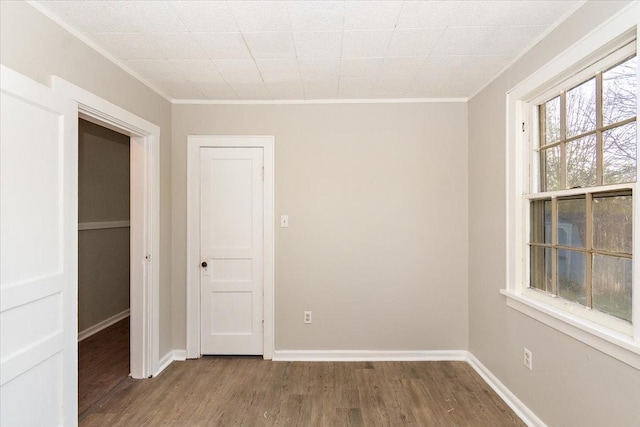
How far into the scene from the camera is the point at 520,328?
7.86 feet

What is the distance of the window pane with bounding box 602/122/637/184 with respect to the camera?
1599 millimetres

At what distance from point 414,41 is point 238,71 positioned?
51.2 inches

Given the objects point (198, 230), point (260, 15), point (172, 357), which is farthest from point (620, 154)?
point (172, 357)

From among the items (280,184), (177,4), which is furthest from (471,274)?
(177,4)

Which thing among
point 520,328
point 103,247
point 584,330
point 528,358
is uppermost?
point 103,247

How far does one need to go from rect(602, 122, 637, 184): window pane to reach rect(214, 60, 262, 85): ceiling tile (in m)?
2.20

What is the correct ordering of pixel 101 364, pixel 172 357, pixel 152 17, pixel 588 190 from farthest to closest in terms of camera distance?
pixel 172 357 → pixel 101 364 → pixel 152 17 → pixel 588 190

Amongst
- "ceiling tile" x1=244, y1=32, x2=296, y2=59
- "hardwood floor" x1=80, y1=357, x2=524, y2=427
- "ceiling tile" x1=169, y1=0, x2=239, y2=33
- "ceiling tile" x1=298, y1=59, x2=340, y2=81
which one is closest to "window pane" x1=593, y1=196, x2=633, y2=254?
"hardwood floor" x1=80, y1=357, x2=524, y2=427

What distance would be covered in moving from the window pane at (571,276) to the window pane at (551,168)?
42 cm

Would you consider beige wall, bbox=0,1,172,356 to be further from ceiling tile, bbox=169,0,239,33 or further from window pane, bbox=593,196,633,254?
window pane, bbox=593,196,633,254

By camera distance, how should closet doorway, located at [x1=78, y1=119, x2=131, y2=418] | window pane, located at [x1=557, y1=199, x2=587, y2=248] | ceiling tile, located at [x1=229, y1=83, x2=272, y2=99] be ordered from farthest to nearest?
closet doorway, located at [x1=78, y1=119, x2=131, y2=418]
ceiling tile, located at [x1=229, y1=83, x2=272, y2=99]
window pane, located at [x1=557, y1=199, x2=587, y2=248]

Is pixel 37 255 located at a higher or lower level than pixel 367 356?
higher

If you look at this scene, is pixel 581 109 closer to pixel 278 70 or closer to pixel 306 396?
pixel 278 70

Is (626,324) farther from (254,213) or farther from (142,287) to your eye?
(142,287)
